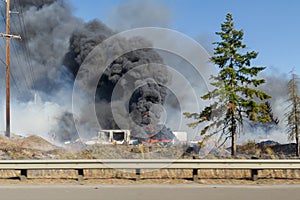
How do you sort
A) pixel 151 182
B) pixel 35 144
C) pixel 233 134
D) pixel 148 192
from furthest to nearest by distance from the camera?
pixel 233 134 < pixel 35 144 < pixel 151 182 < pixel 148 192

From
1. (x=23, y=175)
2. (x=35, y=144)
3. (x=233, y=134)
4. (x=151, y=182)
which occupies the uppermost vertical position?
(x=233, y=134)

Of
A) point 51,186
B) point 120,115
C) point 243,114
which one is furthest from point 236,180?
point 243,114

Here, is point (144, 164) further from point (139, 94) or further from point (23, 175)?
point (139, 94)

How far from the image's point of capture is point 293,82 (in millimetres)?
34406

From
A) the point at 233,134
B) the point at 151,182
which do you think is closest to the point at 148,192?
the point at 151,182

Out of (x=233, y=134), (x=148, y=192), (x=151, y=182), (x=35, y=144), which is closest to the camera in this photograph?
(x=148, y=192)

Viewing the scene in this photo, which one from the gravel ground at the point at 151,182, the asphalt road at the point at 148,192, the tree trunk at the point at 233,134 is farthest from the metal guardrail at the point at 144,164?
the tree trunk at the point at 233,134

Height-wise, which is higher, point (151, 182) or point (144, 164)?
point (144, 164)

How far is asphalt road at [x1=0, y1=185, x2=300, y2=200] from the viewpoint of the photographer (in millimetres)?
8750

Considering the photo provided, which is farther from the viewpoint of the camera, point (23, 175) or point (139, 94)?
point (139, 94)

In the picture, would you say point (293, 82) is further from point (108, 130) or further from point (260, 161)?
point (260, 161)

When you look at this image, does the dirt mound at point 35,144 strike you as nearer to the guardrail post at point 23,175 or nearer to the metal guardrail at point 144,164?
the guardrail post at point 23,175

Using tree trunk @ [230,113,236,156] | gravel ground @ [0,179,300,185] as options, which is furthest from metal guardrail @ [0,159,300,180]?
tree trunk @ [230,113,236,156]

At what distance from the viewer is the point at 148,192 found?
31.1 feet
